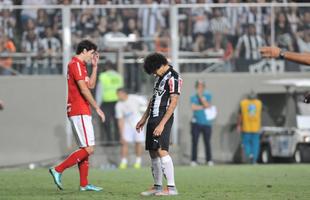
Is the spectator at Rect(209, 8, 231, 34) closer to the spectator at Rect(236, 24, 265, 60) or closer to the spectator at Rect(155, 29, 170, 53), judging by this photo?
the spectator at Rect(236, 24, 265, 60)

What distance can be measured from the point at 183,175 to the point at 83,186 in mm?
5703

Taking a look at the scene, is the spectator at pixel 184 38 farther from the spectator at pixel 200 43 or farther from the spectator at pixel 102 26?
the spectator at pixel 102 26

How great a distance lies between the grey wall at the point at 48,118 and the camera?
29.8m

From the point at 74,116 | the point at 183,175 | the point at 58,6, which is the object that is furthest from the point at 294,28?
the point at 74,116

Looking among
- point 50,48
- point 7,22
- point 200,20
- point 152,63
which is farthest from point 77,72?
point 200,20

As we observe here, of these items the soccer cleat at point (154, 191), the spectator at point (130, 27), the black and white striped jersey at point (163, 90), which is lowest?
the soccer cleat at point (154, 191)

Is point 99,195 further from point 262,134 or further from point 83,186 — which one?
point 262,134

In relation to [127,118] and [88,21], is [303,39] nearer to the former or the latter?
[127,118]

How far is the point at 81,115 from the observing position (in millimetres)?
15062

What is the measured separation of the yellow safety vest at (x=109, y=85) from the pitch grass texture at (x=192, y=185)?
7.31 m

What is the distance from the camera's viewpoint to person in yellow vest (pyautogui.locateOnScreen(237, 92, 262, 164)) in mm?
28750

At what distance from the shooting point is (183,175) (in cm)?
2053

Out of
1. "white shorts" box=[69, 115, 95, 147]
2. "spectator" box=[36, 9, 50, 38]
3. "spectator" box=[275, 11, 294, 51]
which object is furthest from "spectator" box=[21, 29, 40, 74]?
"white shorts" box=[69, 115, 95, 147]

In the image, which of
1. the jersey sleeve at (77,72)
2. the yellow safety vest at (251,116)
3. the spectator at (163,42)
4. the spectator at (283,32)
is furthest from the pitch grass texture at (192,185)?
the spectator at (283,32)
